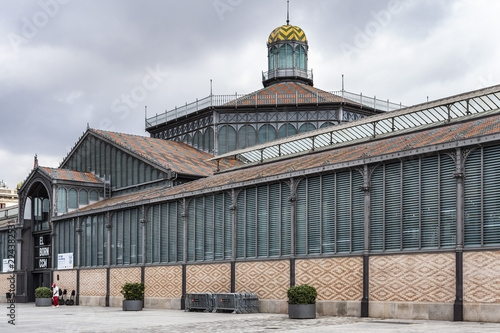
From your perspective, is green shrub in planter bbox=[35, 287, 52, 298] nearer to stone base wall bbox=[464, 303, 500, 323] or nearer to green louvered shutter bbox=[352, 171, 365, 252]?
green louvered shutter bbox=[352, 171, 365, 252]

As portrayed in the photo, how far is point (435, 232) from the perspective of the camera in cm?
2805

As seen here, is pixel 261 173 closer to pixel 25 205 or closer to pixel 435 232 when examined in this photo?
pixel 435 232

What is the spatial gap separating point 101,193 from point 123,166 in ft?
13.4

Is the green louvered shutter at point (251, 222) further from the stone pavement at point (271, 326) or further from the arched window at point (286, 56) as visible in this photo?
the arched window at point (286, 56)

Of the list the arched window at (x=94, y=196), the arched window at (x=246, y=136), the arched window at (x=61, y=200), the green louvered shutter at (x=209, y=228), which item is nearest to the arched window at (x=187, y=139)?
the arched window at (x=246, y=136)

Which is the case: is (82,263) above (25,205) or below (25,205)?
below

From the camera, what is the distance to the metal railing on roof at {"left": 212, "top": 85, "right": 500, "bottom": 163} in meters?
35.4

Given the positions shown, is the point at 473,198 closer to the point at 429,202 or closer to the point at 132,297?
the point at 429,202

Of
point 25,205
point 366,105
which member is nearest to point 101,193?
point 25,205

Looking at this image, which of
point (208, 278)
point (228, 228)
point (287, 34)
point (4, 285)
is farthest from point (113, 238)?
point (287, 34)

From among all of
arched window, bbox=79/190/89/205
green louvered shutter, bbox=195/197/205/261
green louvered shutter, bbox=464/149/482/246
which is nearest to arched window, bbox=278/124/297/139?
arched window, bbox=79/190/89/205

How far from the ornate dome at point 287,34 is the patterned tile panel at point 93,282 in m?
34.7

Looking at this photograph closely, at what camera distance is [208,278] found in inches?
1580

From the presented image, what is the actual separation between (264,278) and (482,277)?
44.3 feet
